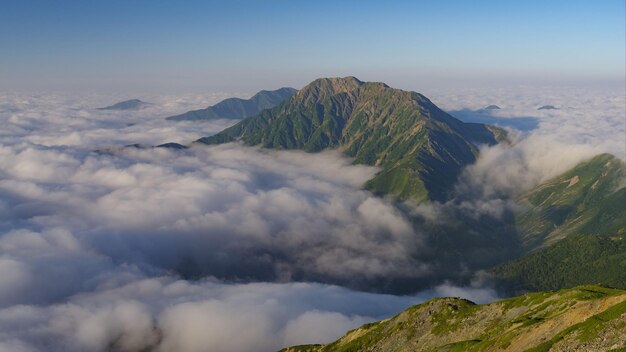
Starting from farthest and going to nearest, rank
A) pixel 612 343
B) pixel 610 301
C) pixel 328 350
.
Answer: pixel 328 350 → pixel 610 301 → pixel 612 343

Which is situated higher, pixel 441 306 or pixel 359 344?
pixel 441 306

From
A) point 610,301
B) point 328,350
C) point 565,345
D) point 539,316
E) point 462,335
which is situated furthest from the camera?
point 328,350

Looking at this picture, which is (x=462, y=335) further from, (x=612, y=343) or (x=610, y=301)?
(x=612, y=343)

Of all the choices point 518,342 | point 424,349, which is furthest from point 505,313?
point 518,342

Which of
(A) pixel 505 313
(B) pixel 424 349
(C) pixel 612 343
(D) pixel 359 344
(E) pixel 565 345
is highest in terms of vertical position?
(C) pixel 612 343

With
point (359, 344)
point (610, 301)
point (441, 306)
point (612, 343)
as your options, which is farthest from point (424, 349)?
point (612, 343)

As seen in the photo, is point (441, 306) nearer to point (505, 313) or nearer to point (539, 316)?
point (505, 313)

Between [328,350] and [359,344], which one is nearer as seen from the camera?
[359,344]
